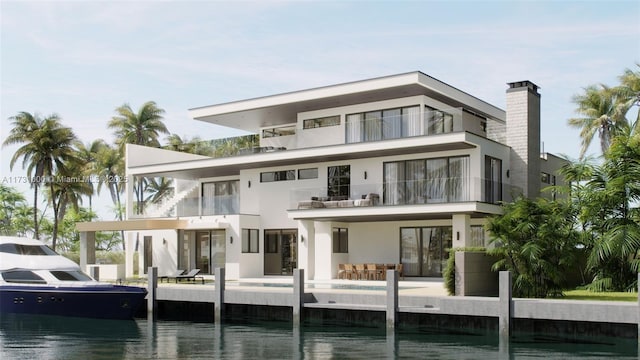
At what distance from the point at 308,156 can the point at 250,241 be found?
19.2 ft

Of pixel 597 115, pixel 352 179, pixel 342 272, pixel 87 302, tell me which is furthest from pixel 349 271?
pixel 597 115

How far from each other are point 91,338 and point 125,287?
438cm

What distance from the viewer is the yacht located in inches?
1068

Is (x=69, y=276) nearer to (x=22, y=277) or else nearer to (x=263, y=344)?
(x=22, y=277)

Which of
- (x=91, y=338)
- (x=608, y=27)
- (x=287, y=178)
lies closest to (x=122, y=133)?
(x=287, y=178)

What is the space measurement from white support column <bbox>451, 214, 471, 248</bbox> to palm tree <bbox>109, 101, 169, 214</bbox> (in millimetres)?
38424

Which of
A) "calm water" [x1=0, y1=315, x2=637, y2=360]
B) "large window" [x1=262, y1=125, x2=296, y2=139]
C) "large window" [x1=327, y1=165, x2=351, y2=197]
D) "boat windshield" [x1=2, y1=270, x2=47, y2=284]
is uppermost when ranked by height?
"large window" [x1=262, y1=125, x2=296, y2=139]

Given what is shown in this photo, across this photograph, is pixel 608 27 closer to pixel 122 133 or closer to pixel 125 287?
pixel 125 287

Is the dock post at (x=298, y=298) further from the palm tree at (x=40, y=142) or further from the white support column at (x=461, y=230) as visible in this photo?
the palm tree at (x=40, y=142)

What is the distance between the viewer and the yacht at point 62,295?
27125 mm

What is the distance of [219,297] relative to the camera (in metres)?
26.4

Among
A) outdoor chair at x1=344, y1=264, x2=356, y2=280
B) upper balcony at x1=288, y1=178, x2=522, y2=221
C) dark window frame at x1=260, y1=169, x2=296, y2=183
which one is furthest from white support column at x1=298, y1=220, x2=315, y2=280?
dark window frame at x1=260, y1=169, x2=296, y2=183

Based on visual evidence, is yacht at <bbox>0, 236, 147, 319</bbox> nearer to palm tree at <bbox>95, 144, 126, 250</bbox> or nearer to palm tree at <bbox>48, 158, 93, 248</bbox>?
palm tree at <bbox>48, 158, 93, 248</bbox>

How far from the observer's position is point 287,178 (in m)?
38.2
